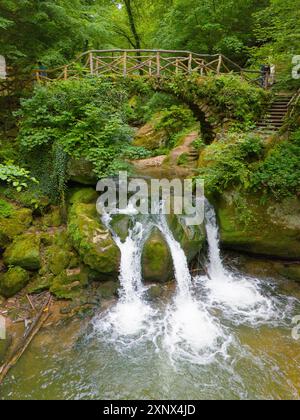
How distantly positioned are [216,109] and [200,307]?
6.33 meters

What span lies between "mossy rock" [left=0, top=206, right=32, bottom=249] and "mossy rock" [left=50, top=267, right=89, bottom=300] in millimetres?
1473

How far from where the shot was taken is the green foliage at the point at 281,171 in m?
6.47

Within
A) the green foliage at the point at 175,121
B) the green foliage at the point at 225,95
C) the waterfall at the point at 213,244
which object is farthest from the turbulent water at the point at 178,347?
the green foliage at the point at 175,121

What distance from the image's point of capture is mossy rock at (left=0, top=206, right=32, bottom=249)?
6352 mm

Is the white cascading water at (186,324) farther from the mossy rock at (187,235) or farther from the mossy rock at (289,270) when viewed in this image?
the mossy rock at (289,270)

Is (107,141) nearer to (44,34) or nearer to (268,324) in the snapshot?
(44,34)

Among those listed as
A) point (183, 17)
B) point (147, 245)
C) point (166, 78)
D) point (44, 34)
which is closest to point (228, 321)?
point (147, 245)

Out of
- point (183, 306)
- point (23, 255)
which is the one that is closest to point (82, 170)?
point (23, 255)

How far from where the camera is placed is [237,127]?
27.8 ft

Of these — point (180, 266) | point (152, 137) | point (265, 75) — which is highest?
point (265, 75)

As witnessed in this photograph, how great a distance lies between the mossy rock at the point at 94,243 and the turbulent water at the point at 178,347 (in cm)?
29

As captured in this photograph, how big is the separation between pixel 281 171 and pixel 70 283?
561 cm

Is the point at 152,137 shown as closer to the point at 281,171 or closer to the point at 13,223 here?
the point at 281,171

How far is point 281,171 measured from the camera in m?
6.60
